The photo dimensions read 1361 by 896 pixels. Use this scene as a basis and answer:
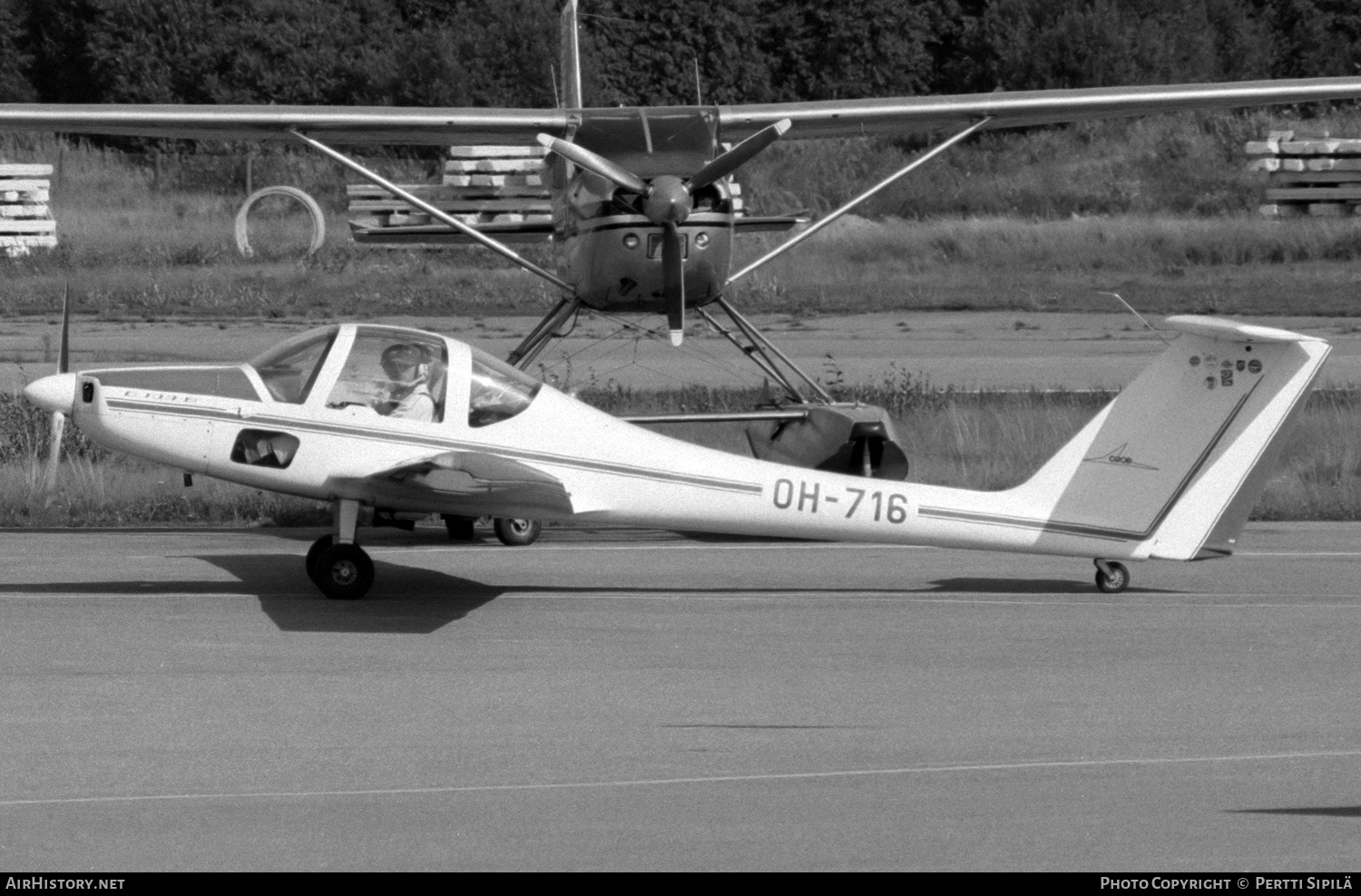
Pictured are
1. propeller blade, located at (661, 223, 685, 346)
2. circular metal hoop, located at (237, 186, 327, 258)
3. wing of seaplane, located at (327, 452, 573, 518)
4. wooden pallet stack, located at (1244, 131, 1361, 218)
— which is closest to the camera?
wing of seaplane, located at (327, 452, 573, 518)

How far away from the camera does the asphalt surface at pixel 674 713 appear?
5.69 meters

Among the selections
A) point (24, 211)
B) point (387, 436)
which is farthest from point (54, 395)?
point (24, 211)

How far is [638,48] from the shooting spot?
5075 cm

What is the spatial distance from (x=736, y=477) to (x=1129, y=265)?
2325 centimetres

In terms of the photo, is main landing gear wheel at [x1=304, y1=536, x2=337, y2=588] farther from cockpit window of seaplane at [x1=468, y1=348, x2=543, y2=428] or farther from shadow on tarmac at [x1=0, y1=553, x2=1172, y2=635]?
cockpit window of seaplane at [x1=468, y1=348, x2=543, y2=428]

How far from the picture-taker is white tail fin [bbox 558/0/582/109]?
53.2 ft

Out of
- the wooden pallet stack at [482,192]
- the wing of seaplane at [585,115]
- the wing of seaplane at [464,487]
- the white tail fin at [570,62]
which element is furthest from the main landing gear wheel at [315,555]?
the wooden pallet stack at [482,192]

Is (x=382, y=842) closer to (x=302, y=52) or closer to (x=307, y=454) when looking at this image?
(x=307, y=454)

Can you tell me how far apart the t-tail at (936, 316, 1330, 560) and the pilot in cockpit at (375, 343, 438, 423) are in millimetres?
2880

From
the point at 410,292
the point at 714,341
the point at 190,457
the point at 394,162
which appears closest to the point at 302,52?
the point at 394,162

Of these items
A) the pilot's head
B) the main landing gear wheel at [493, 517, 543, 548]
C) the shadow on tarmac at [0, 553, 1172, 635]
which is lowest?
the shadow on tarmac at [0, 553, 1172, 635]

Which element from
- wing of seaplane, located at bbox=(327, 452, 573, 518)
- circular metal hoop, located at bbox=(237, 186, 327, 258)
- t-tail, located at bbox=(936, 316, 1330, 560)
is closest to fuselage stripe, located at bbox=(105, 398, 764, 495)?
wing of seaplane, located at bbox=(327, 452, 573, 518)

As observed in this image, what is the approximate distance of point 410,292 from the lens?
2752 cm

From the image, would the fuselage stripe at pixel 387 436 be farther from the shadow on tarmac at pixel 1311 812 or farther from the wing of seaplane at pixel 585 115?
the wing of seaplane at pixel 585 115
